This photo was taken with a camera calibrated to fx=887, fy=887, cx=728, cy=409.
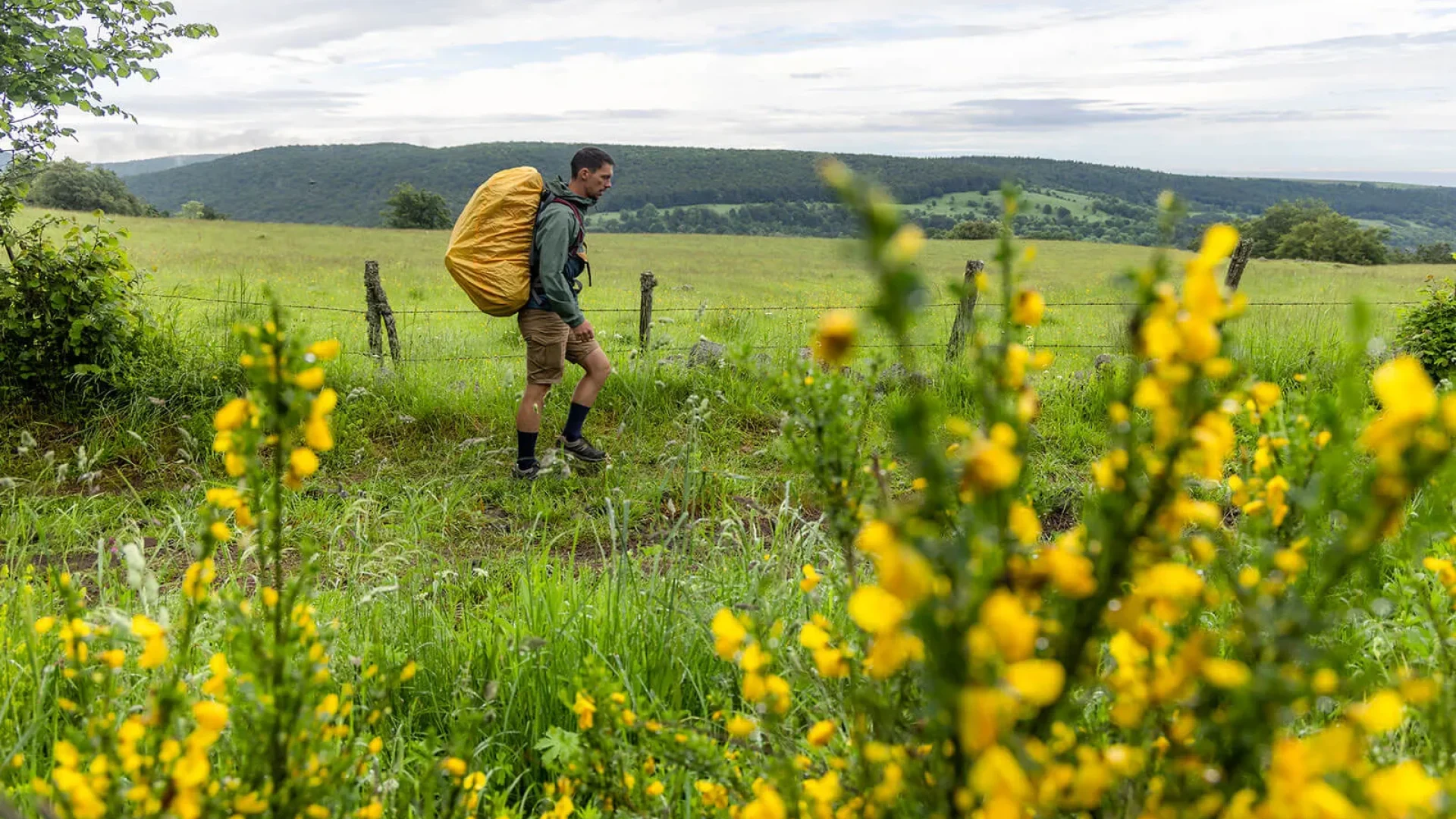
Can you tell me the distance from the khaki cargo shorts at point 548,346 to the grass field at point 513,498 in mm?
623

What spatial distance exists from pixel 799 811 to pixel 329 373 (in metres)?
6.93

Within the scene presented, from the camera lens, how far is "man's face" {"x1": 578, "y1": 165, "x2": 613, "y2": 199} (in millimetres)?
5828

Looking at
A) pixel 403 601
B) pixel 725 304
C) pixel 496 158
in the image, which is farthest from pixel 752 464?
pixel 496 158

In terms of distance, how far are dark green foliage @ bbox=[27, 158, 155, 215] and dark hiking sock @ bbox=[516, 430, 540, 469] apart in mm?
60664

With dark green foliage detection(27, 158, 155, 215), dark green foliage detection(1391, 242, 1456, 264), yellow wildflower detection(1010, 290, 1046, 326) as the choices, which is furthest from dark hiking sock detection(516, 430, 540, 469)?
dark green foliage detection(27, 158, 155, 215)

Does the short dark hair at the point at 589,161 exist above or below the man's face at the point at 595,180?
above

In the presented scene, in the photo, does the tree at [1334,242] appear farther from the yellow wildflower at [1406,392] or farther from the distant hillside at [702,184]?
the yellow wildflower at [1406,392]

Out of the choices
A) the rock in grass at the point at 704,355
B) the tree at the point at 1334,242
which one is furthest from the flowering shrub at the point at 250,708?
the tree at the point at 1334,242

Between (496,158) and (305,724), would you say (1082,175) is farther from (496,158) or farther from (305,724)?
(305,724)

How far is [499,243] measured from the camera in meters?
5.79

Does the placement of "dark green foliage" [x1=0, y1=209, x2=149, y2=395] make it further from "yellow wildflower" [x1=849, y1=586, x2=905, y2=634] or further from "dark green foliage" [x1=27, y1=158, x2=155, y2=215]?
"dark green foliage" [x1=27, y1=158, x2=155, y2=215]

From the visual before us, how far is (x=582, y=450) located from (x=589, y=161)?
2.00 metres

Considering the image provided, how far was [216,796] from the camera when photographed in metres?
1.44

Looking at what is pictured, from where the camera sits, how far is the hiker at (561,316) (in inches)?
225
